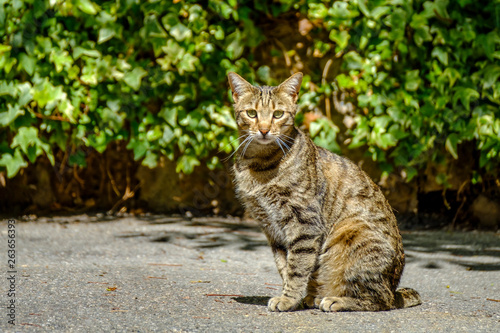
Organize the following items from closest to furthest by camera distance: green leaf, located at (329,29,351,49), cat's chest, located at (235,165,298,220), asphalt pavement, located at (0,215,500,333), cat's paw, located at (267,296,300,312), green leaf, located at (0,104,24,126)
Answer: asphalt pavement, located at (0,215,500,333) → cat's paw, located at (267,296,300,312) → cat's chest, located at (235,165,298,220) → green leaf, located at (0,104,24,126) → green leaf, located at (329,29,351,49)

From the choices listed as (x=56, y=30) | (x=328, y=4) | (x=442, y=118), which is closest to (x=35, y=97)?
(x=56, y=30)

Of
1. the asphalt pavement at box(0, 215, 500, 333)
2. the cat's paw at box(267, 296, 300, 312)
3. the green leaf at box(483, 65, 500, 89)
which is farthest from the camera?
the green leaf at box(483, 65, 500, 89)

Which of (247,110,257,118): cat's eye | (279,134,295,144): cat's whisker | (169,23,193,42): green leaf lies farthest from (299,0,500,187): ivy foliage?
(247,110,257,118): cat's eye

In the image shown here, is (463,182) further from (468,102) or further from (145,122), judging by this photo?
(145,122)

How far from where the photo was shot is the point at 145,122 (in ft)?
19.1

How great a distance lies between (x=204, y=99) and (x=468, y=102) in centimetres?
254

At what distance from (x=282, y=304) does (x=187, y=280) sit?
885 millimetres

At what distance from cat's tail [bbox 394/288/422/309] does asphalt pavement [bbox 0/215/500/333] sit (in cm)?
9

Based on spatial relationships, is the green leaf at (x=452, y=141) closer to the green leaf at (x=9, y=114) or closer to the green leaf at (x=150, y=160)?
the green leaf at (x=150, y=160)

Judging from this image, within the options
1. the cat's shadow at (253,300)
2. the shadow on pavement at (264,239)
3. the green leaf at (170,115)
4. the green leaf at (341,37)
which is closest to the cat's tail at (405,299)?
the cat's shadow at (253,300)

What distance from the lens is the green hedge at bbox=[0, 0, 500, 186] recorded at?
5316 mm

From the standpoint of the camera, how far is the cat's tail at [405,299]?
3.31 metres

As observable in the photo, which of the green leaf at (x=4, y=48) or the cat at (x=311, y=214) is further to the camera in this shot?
the green leaf at (x=4, y=48)

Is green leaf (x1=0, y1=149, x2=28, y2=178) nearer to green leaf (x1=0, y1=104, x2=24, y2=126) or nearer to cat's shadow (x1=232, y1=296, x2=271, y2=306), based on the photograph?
green leaf (x1=0, y1=104, x2=24, y2=126)
